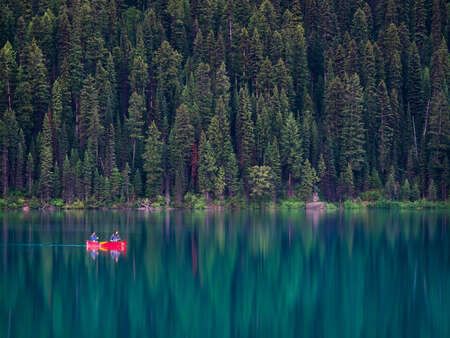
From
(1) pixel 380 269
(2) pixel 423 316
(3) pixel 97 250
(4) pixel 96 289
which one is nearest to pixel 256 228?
(3) pixel 97 250

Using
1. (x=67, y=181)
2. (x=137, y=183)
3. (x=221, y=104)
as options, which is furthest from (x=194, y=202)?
(x=67, y=181)

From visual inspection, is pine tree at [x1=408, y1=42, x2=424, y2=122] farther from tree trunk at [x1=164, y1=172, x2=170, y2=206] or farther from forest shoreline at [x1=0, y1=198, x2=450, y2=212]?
tree trunk at [x1=164, y1=172, x2=170, y2=206]

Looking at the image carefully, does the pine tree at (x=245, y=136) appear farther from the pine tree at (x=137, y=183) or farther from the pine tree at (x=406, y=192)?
the pine tree at (x=406, y=192)

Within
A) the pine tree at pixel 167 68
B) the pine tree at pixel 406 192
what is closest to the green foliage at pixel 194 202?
the pine tree at pixel 167 68

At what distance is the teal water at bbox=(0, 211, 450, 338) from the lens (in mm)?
31406

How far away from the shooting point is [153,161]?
113 metres

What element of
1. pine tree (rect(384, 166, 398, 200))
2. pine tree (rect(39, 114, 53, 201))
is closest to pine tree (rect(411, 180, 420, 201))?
pine tree (rect(384, 166, 398, 200))

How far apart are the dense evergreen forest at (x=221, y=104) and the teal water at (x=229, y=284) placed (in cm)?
4154

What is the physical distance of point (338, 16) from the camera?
144 meters

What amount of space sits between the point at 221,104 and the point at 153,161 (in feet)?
48.2

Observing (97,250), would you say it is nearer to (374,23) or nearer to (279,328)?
(279,328)

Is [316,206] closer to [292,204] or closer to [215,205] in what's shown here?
[292,204]

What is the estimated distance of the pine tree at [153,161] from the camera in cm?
11175

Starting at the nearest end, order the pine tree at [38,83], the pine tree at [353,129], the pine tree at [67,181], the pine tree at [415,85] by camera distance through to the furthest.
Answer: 1. the pine tree at [67,181]
2. the pine tree at [353,129]
3. the pine tree at [38,83]
4. the pine tree at [415,85]
